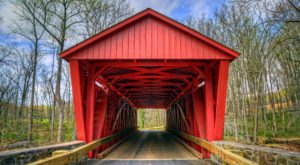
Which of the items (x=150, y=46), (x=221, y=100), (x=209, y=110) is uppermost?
(x=150, y=46)

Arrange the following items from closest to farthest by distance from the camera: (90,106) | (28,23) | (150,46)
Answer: (150,46), (90,106), (28,23)

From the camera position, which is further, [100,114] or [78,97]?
[100,114]

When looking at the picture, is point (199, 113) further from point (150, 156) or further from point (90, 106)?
point (90, 106)

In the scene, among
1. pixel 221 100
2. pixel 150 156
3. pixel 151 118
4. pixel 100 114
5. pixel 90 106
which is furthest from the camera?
pixel 151 118

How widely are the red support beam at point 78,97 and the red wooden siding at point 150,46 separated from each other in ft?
1.17

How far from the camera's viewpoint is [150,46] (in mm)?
6762

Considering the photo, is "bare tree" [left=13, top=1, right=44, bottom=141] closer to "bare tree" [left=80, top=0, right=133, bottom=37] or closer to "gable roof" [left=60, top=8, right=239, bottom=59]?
"bare tree" [left=80, top=0, right=133, bottom=37]

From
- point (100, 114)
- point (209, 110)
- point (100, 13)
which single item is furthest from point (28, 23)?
point (209, 110)

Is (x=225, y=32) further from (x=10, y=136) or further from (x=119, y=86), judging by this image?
(x=10, y=136)

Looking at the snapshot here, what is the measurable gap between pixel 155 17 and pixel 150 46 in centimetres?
96

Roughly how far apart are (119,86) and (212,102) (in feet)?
19.9

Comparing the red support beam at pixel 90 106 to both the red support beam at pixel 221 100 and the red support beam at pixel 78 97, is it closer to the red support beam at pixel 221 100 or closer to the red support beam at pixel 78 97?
the red support beam at pixel 78 97

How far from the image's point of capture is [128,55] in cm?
670

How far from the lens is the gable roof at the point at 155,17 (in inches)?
259
